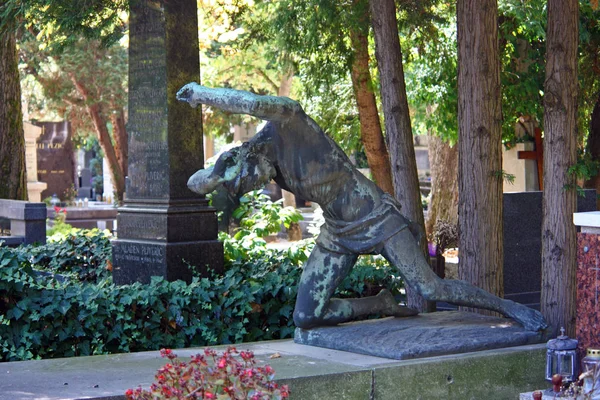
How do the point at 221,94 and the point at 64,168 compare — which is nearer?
the point at 221,94

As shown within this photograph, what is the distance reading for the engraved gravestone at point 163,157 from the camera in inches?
358

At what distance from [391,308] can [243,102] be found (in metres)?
2.08

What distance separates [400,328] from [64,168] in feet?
116

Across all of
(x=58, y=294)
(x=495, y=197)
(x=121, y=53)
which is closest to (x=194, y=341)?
(x=58, y=294)

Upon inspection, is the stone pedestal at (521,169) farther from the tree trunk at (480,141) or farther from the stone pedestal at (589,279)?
the stone pedestal at (589,279)

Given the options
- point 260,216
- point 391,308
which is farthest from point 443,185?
point 391,308

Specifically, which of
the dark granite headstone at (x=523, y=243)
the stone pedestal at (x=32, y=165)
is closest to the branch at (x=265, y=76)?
the stone pedestal at (x=32, y=165)

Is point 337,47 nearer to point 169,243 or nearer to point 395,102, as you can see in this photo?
point 395,102

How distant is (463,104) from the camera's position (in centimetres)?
839

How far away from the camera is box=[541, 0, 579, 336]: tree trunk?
7582mm

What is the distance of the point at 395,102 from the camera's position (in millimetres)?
9016

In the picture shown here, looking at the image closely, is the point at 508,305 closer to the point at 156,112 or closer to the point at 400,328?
the point at 400,328

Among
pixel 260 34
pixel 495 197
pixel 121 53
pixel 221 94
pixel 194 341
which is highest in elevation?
→ pixel 121 53

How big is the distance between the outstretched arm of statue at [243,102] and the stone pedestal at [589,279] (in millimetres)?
2122
